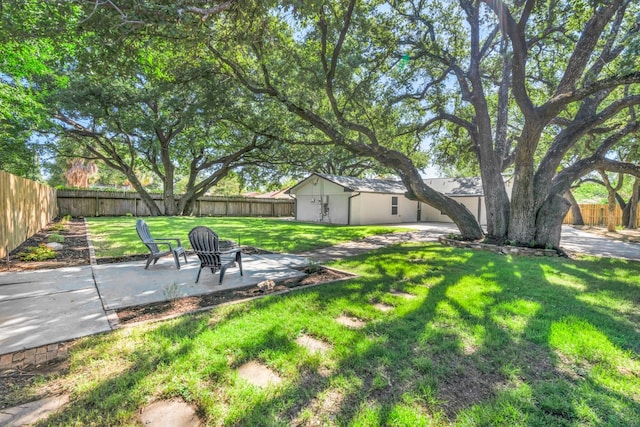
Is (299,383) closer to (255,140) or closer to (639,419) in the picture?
(639,419)

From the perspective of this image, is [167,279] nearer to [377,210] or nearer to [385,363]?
[385,363]

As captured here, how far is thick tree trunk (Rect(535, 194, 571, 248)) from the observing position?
817cm

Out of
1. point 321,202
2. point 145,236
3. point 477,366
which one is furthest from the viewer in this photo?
point 321,202

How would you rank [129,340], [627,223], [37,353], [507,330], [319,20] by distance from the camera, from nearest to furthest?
[37,353], [129,340], [507,330], [319,20], [627,223]

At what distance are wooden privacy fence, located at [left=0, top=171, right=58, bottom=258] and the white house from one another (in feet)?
43.7

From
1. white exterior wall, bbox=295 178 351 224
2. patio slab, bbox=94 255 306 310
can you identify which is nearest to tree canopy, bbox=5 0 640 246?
patio slab, bbox=94 255 306 310

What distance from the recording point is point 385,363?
257 centimetres

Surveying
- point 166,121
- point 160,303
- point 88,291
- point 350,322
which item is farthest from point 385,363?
point 166,121

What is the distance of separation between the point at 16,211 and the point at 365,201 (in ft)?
49.0

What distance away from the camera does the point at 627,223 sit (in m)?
18.0

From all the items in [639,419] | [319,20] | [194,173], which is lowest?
[639,419]

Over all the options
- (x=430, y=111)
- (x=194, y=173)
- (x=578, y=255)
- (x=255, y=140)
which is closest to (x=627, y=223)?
(x=578, y=255)

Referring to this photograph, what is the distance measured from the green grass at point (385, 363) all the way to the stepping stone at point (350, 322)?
0.28ft

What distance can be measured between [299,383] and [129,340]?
1.84m
